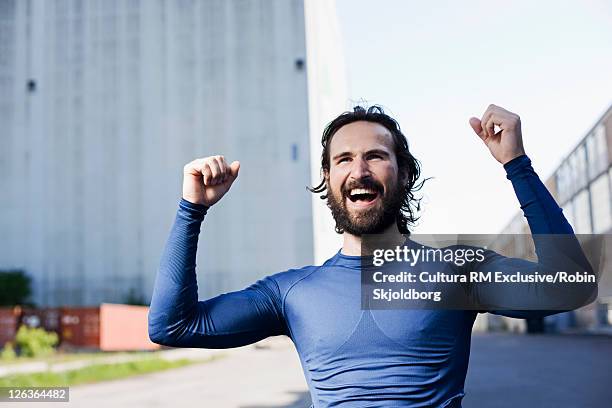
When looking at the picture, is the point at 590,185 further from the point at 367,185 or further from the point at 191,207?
the point at 191,207

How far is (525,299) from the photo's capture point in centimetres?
213

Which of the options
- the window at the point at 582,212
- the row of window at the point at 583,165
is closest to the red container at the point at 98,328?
the row of window at the point at 583,165

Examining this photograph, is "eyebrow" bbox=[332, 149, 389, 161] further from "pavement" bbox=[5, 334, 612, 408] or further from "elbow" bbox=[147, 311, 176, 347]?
"pavement" bbox=[5, 334, 612, 408]

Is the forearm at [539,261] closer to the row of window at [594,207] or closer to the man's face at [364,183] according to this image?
the man's face at [364,183]

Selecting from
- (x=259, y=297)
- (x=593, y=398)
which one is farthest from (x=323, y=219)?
(x=259, y=297)

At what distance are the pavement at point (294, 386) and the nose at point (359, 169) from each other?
8704mm

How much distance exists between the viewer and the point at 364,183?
2.17 meters

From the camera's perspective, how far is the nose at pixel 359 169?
2156 millimetres

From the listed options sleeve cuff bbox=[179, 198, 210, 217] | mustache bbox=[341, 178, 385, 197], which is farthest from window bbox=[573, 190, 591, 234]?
sleeve cuff bbox=[179, 198, 210, 217]

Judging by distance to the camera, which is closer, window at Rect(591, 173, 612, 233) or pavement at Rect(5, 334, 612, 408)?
pavement at Rect(5, 334, 612, 408)

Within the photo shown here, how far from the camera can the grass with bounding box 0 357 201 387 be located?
1407 centimetres

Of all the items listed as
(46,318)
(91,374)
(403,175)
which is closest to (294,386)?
(91,374)

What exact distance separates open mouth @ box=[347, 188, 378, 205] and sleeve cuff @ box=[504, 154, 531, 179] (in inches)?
15.1

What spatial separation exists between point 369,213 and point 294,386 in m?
12.3
